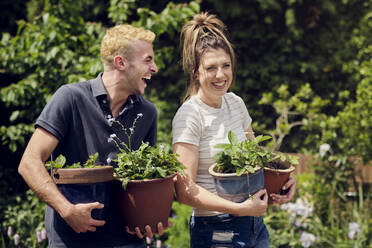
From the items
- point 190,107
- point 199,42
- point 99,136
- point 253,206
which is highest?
point 199,42

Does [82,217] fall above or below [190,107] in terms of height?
below

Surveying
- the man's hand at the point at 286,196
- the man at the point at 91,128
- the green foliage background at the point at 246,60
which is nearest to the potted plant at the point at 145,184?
the man at the point at 91,128

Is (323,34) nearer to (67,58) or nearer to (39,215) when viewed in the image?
(67,58)

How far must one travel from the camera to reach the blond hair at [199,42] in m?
1.97

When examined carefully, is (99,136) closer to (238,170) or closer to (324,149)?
(238,170)

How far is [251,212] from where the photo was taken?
1821 millimetres

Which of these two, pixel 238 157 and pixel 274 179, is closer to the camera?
pixel 238 157

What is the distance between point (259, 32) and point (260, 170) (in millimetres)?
4144

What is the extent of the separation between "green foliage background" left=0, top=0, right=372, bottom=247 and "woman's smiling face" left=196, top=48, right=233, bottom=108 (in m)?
1.72

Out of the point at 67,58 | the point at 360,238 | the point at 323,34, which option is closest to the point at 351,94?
the point at 323,34

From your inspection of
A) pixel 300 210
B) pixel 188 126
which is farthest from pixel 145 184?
pixel 300 210

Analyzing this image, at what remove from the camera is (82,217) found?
1.60 meters

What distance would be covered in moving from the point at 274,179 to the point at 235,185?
0.31 meters

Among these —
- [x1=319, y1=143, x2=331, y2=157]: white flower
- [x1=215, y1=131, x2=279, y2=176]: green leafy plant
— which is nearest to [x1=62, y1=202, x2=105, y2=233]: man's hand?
[x1=215, y1=131, x2=279, y2=176]: green leafy plant
